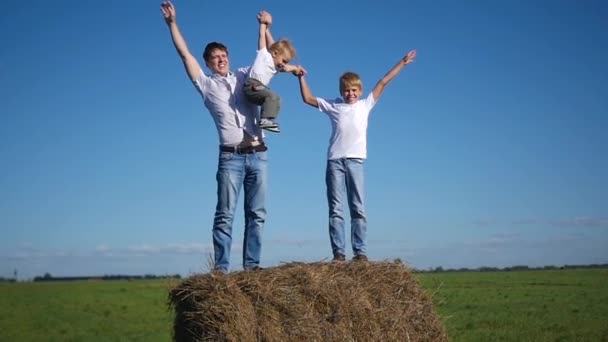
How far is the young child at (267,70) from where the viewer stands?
695 cm

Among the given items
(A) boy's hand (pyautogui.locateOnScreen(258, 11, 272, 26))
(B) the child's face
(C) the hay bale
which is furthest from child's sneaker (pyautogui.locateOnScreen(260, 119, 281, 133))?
(C) the hay bale

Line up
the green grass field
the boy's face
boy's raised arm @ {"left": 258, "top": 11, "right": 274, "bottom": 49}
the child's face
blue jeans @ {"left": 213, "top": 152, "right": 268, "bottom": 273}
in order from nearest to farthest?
blue jeans @ {"left": 213, "top": 152, "right": 268, "bottom": 273} → the child's face → boy's raised arm @ {"left": 258, "top": 11, "right": 274, "bottom": 49} → the boy's face → the green grass field

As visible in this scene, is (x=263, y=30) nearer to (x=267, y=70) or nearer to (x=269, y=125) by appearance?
(x=267, y=70)

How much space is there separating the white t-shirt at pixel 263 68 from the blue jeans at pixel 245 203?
818 millimetres

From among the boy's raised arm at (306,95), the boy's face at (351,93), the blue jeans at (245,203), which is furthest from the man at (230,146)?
the boy's face at (351,93)

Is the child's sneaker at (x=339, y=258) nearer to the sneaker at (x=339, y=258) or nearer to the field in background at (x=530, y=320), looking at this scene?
the sneaker at (x=339, y=258)

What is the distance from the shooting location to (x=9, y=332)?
25.5 m

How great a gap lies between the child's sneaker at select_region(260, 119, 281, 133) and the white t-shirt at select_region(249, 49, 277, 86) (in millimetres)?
467

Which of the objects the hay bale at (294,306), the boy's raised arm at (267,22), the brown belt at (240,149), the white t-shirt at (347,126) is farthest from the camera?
the white t-shirt at (347,126)

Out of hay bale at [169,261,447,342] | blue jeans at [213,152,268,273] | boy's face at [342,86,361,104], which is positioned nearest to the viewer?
hay bale at [169,261,447,342]

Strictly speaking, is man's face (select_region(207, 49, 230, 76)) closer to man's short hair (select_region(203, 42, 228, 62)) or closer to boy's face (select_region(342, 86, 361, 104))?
man's short hair (select_region(203, 42, 228, 62))

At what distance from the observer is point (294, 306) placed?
6.16m

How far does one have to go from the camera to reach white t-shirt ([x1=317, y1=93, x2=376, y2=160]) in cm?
802

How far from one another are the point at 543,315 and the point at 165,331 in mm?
13911
